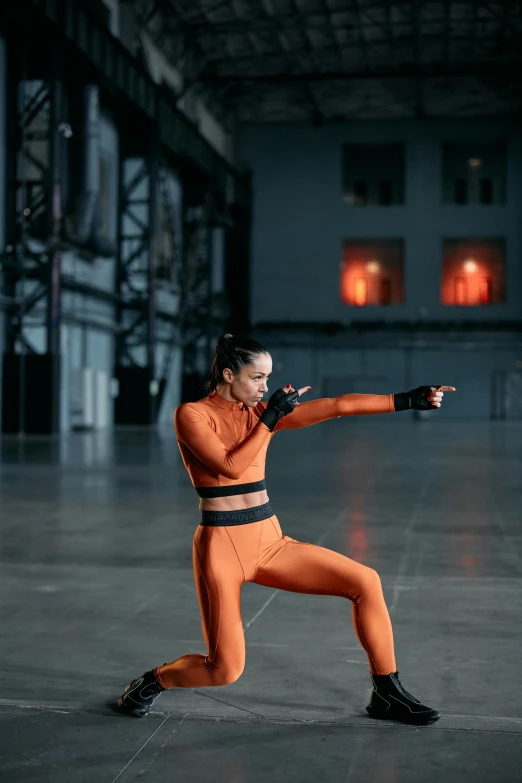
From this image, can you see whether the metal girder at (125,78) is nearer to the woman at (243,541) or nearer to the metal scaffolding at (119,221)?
the metal scaffolding at (119,221)

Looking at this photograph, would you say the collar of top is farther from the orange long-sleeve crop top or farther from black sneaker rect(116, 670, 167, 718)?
black sneaker rect(116, 670, 167, 718)

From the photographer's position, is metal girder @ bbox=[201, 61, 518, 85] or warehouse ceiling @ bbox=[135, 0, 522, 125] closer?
warehouse ceiling @ bbox=[135, 0, 522, 125]

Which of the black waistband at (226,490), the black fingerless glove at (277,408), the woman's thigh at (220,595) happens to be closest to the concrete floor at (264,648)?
the woman's thigh at (220,595)

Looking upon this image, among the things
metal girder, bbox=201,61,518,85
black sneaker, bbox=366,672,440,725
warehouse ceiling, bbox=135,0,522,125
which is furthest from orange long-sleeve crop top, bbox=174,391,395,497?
metal girder, bbox=201,61,518,85

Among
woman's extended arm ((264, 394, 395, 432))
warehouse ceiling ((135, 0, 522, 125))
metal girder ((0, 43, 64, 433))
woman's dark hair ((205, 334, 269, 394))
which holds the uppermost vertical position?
warehouse ceiling ((135, 0, 522, 125))

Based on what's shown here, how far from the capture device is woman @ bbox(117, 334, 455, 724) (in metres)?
4.29

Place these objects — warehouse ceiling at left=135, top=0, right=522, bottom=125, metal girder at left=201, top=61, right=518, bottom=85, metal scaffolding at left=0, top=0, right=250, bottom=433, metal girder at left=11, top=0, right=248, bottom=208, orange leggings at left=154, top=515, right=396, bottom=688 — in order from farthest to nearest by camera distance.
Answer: metal girder at left=201, top=61, right=518, bottom=85, warehouse ceiling at left=135, top=0, right=522, bottom=125, metal scaffolding at left=0, top=0, right=250, bottom=433, metal girder at left=11, top=0, right=248, bottom=208, orange leggings at left=154, top=515, right=396, bottom=688

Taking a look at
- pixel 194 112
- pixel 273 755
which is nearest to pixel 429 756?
pixel 273 755

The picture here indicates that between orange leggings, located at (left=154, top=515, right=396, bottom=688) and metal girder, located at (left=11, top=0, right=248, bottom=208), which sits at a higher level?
metal girder, located at (left=11, top=0, right=248, bottom=208)

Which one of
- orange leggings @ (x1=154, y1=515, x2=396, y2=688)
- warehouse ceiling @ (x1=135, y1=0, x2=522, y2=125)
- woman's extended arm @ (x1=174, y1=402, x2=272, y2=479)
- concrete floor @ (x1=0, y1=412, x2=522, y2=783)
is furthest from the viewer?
warehouse ceiling @ (x1=135, y1=0, x2=522, y2=125)

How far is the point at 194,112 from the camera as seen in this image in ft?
153

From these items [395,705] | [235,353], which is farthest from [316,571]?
[235,353]

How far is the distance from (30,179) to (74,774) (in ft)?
91.7

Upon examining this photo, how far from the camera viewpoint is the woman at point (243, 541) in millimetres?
4285
